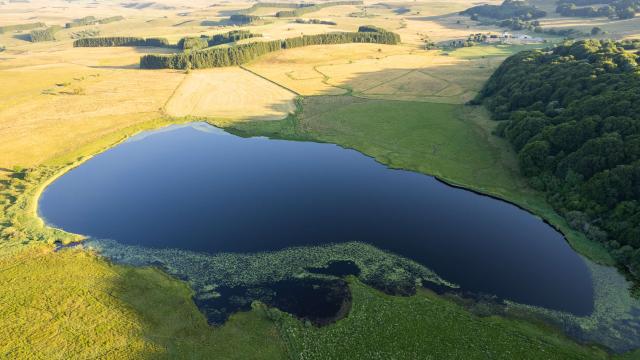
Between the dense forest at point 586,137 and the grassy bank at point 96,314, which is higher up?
the dense forest at point 586,137

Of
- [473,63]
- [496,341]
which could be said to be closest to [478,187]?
[496,341]

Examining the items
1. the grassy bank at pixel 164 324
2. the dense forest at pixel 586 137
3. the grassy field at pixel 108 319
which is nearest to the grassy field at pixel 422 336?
the grassy bank at pixel 164 324

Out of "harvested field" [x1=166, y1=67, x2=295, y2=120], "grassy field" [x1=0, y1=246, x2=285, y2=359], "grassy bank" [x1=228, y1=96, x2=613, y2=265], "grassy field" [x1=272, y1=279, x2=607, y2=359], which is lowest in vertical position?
"grassy field" [x1=272, y1=279, x2=607, y2=359]

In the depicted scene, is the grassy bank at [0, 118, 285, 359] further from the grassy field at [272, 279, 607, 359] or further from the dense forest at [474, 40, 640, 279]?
the dense forest at [474, 40, 640, 279]

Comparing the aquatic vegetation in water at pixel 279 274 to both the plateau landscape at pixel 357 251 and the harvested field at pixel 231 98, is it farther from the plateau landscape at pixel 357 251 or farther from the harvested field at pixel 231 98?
the harvested field at pixel 231 98

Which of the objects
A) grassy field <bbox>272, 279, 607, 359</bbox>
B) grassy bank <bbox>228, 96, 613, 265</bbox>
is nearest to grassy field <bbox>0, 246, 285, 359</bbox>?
grassy field <bbox>272, 279, 607, 359</bbox>

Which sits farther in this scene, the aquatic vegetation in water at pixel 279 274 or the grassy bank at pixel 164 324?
the aquatic vegetation in water at pixel 279 274
